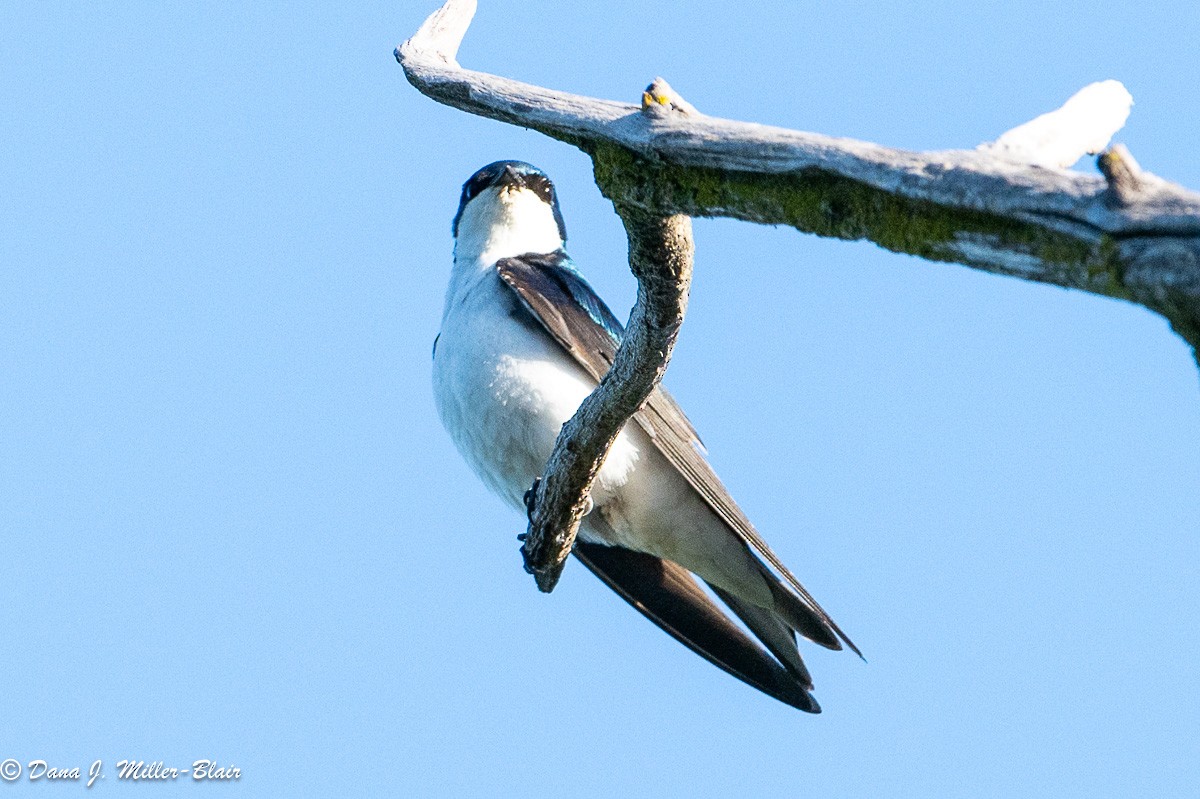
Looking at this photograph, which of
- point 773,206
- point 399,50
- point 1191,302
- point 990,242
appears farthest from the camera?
point 399,50

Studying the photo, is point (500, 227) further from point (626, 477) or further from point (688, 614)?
point (688, 614)

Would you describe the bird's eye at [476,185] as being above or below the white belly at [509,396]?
above

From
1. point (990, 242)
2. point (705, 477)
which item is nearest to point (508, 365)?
point (705, 477)

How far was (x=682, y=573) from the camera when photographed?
5.04 m

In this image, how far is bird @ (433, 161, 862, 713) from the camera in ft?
15.3

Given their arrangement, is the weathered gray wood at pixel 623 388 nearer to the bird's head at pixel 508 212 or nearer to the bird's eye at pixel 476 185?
the bird's head at pixel 508 212

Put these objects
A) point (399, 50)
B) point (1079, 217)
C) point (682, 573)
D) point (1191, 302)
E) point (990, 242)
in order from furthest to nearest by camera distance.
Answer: point (682, 573) < point (399, 50) < point (990, 242) < point (1079, 217) < point (1191, 302)

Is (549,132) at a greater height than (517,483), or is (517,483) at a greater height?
(549,132)

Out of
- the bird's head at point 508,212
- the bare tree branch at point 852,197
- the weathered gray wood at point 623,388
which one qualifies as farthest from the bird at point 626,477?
the bare tree branch at point 852,197

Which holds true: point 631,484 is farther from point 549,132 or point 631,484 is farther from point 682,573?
point 549,132

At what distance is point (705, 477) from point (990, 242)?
2664 mm

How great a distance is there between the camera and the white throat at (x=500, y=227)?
5.66 m

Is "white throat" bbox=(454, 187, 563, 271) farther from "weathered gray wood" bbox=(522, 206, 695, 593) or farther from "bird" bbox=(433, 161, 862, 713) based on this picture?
"weathered gray wood" bbox=(522, 206, 695, 593)

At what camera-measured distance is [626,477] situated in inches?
185
